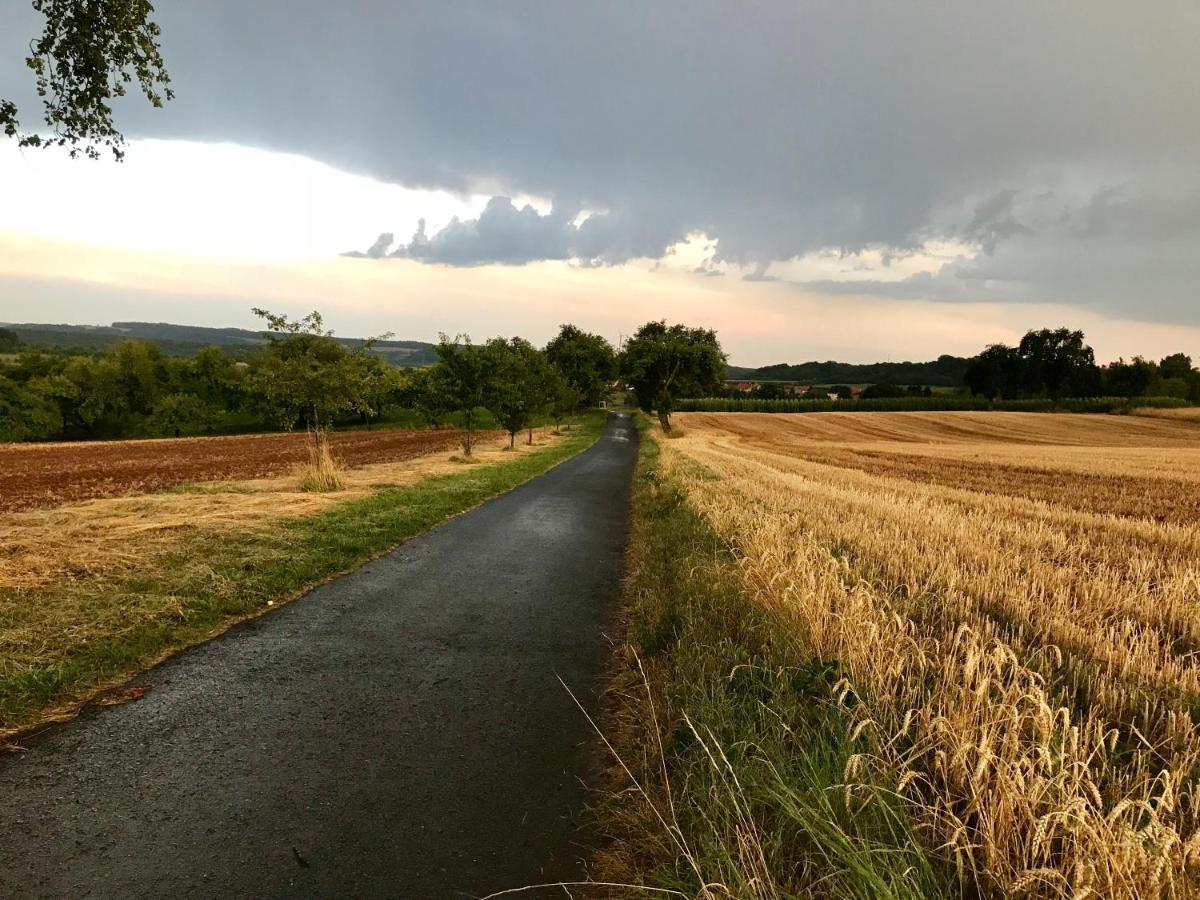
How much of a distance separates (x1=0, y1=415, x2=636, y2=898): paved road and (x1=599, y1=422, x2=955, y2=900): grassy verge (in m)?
0.44

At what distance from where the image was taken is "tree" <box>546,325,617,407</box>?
80.1 meters

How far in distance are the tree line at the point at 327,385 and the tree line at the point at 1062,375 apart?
2744 inches

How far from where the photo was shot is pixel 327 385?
750 inches

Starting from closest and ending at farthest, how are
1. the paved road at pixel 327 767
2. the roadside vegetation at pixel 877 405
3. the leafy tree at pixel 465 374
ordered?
the paved road at pixel 327 767 < the leafy tree at pixel 465 374 < the roadside vegetation at pixel 877 405

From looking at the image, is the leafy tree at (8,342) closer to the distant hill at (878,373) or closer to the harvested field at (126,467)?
the harvested field at (126,467)

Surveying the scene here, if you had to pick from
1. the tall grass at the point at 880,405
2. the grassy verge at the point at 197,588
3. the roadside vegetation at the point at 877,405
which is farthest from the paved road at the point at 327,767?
the tall grass at the point at 880,405

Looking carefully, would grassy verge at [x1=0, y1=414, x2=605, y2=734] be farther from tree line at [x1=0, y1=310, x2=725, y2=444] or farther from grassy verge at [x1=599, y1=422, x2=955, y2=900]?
tree line at [x1=0, y1=310, x2=725, y2=444]

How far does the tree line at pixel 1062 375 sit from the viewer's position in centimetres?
10312

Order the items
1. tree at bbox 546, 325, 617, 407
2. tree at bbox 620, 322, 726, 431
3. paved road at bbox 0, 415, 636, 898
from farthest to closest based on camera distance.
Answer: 1. tree at bbox 546, 325, 617, 407
2. tree at bbox 620, 322, 726, 431
3. paved road at bbox 0, 415, 636, 898

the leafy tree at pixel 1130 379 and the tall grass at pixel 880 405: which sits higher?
the leafy tree at pixel 1130 379

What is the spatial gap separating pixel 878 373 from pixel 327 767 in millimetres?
186481

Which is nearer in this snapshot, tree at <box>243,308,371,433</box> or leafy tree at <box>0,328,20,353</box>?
tree at <box>243,308,371,433</box>

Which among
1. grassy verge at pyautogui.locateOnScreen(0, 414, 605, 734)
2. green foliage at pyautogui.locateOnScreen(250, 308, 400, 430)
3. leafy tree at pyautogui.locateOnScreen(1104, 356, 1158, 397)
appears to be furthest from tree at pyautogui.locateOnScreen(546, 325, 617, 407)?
leafy tree at pyautogui.locateOnScreen(1104, 356, 1158, 397)

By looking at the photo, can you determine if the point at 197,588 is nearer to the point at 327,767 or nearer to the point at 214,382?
the point at 327,767
